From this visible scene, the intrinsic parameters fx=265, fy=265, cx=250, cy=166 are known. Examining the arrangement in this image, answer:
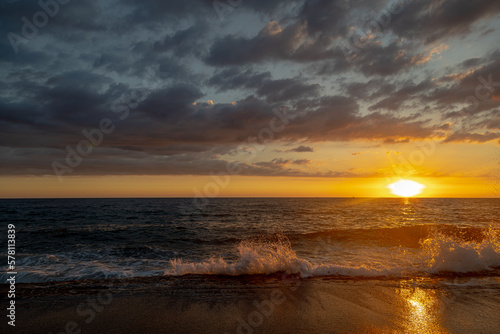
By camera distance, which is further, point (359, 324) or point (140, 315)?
point (140, 315)

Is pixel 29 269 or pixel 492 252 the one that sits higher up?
pixel 492 252

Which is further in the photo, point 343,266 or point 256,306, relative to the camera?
point 343,266

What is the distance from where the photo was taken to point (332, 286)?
28.0ft

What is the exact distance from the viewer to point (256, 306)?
6871mm

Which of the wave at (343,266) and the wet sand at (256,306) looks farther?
the wave at (343,266)

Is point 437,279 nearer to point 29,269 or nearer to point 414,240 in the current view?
point 414,240

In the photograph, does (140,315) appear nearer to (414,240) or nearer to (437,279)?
(437,279)

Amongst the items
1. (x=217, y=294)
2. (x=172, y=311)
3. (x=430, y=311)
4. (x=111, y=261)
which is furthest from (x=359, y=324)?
(x=111, y=261)

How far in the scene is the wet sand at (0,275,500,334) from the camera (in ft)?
18.8

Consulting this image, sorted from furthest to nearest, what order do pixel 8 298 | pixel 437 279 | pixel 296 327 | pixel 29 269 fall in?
pixel 29 269 → pixel 437 279 → pixel 8 298 → pixel 296 327

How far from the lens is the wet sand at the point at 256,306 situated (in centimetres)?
573

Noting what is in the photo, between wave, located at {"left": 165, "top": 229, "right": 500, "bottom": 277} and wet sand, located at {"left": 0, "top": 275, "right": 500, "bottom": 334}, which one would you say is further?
wave, located at {"left": 165, "top": 229, "right": 500, "bottom": 277}

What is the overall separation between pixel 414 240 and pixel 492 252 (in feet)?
24.1

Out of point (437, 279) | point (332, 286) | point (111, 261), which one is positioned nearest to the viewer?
point (332, 286)
